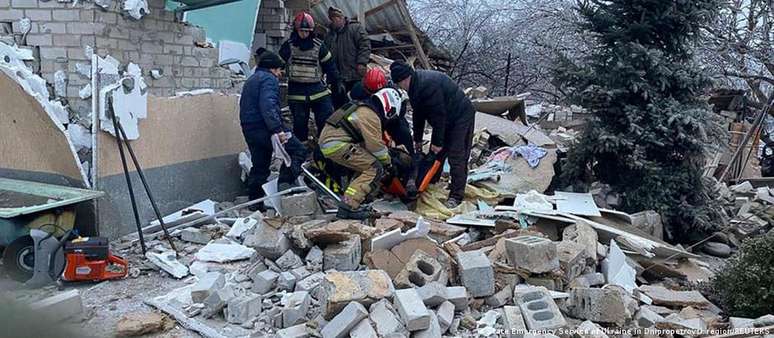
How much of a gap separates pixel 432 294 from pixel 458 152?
250cm

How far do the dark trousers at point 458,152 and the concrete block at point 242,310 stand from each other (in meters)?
2.78

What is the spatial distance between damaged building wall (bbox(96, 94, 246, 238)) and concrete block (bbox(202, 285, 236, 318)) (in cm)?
182

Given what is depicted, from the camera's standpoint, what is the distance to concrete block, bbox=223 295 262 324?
159 inches

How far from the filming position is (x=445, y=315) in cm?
392

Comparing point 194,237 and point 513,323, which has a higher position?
point 194,237

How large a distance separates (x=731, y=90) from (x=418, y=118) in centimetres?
761

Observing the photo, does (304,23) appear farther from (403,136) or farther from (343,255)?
(343,255)

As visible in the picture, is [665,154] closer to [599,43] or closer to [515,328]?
[599,43]

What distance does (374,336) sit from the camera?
364 cm

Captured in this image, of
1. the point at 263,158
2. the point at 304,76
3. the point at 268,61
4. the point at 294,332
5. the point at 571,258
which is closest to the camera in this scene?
the point at 294,332

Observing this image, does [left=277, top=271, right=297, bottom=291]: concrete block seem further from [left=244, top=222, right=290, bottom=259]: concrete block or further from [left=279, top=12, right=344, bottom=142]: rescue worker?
[left=279, top=12, right=344, bottom=142]: rescue worker

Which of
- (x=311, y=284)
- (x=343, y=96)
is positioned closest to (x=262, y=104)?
(x=343, y=96)

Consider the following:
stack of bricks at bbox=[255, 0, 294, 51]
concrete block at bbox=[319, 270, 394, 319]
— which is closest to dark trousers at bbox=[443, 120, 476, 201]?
concrete block at bbox=[319, 270, 394, 319]

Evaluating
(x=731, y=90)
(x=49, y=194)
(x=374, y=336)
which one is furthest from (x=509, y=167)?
(x=731, y=90)
